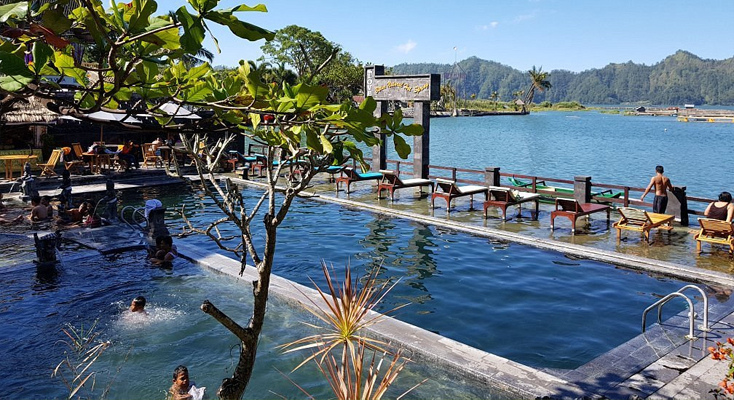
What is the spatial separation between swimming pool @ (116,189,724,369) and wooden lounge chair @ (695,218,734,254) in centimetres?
183

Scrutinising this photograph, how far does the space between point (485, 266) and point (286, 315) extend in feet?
16.7

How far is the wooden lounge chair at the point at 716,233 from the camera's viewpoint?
12.8 metres

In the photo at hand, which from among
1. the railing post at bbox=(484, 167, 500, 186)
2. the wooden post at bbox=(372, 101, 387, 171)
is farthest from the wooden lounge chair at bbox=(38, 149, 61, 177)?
the railing post at bbox=(484, 167, 500, 186)

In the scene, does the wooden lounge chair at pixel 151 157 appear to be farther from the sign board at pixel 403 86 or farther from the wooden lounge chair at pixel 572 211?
the wooden lounge chair at pixel 572 211

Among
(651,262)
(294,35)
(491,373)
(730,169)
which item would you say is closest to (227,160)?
(651,262)

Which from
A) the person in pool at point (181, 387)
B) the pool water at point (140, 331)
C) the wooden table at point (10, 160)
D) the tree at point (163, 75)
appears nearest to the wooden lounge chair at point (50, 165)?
the wooden table at point (10, 160)

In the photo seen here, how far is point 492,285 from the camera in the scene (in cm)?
1220

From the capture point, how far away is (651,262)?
12453 millimetres

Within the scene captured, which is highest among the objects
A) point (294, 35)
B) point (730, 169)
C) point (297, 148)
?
point (294, 35)

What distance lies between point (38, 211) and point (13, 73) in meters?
16.4

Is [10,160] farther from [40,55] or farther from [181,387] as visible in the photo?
[40,55]

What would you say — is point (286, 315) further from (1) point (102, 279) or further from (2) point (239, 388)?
(2) point (239, 388)

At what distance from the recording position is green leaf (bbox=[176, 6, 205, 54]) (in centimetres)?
269

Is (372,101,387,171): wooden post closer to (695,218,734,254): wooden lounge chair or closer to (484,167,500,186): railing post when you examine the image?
(484,167,500,186): railing post
